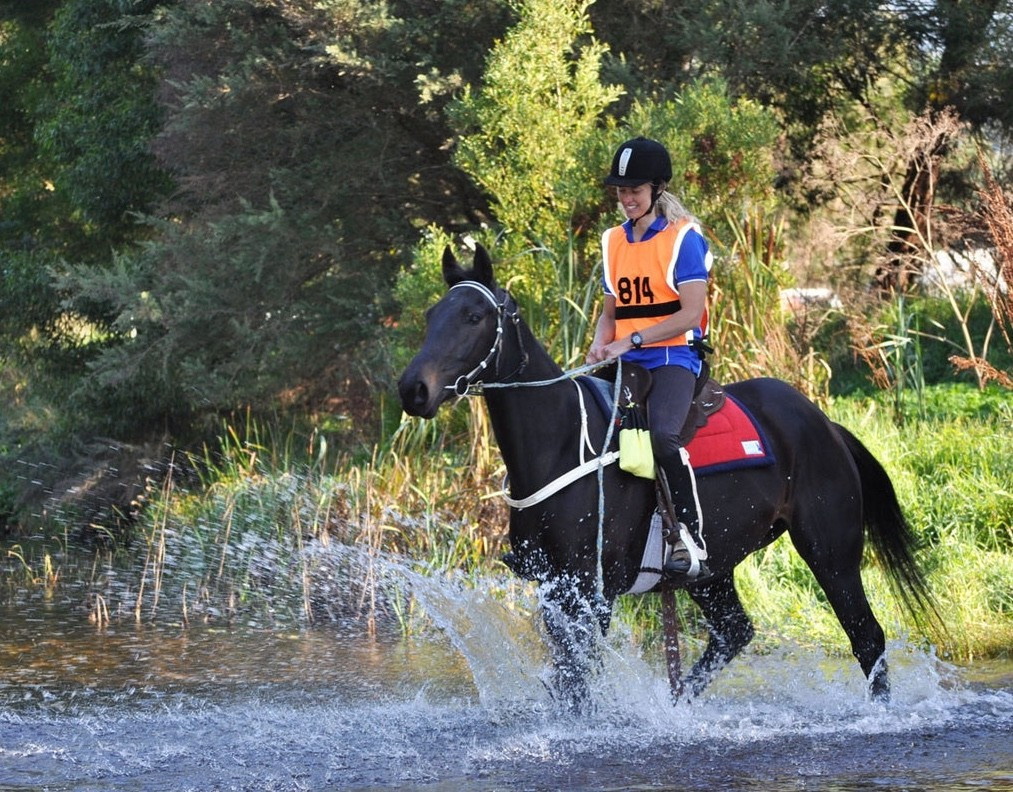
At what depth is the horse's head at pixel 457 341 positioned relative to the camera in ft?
18.6

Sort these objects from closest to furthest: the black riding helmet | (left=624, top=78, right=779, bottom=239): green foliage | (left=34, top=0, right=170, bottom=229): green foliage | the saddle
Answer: the black riding helmet → the saddle → (left=624, top=78, right=779, bottom=239): green foliage → (left=34, top=0, right=170, bottom=229): green foliage

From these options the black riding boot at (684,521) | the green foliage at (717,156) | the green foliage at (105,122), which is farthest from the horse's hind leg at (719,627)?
the green foliage at (105,122)

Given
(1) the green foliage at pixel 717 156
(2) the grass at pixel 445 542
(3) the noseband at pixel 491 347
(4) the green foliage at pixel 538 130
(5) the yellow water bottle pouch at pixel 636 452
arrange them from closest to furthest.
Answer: (3) the noseband at pixel 491 347
(5) the yellow water bottle pouch at pixel 636 452
(2) the grass at pixel 445 542
(1) the green foliage at pixel 717 156
(4) the green foliage at pixel 538 130

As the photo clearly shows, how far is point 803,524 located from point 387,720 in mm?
2345

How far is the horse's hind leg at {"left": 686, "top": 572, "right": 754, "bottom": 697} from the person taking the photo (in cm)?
727

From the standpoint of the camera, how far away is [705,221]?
11.6 meters

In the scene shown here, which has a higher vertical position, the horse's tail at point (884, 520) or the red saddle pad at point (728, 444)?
the red saddle pad at point (728, 444)

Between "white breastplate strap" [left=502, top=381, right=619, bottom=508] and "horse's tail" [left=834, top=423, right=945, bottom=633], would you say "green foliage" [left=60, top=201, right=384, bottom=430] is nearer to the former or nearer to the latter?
"horse's tail" [left=834, top=423, right=945, bottom=633]

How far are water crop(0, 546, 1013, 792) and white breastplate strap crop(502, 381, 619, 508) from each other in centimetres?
94

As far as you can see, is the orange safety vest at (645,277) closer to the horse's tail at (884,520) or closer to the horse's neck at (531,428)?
the horse's neck at (531,428)

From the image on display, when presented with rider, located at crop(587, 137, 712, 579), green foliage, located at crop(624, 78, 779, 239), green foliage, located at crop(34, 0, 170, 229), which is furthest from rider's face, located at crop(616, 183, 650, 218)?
green foliage, located at crop(34, 0, 170, 229)

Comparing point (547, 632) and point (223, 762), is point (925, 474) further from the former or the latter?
point (223, 762)

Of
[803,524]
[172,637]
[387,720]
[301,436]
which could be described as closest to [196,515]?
[172,637]

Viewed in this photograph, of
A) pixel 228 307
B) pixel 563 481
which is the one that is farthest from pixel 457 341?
pixel 228 307
